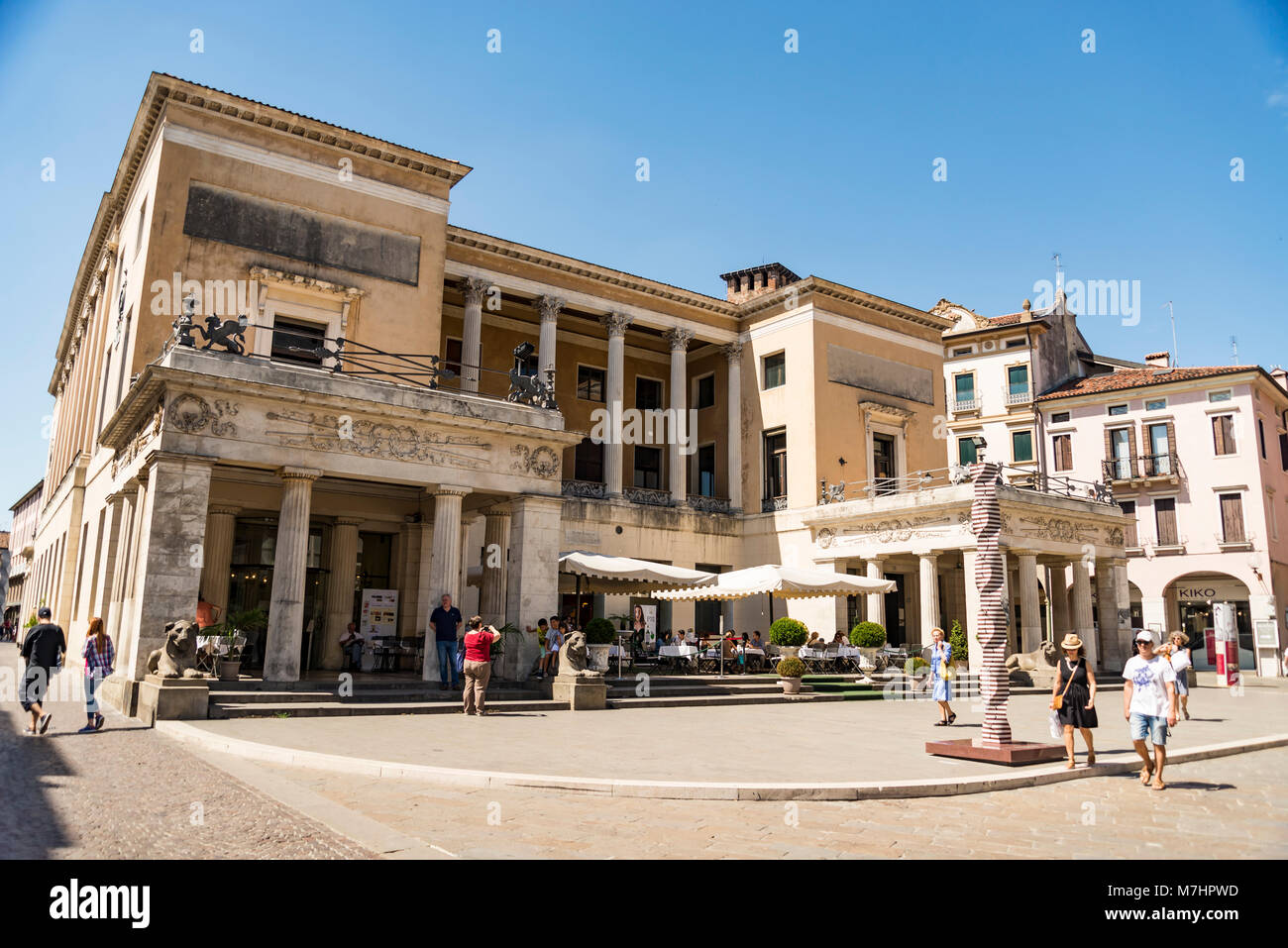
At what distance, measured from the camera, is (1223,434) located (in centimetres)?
3875

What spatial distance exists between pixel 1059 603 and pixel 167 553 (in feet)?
95.4

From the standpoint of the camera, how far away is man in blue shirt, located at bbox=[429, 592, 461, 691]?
16.5 metres

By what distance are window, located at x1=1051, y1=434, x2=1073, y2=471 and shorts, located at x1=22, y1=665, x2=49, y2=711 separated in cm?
4278

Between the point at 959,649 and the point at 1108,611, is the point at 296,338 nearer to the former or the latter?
the point at 959,649

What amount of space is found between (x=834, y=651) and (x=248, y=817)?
20.9m

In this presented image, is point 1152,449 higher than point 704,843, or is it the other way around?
point 1152,449

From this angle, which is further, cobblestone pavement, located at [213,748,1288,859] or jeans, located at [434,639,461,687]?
jeans, located at [434,639,461,687]

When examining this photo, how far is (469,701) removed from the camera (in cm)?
1512

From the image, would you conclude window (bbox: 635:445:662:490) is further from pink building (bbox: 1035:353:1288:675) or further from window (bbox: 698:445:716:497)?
pink building (bbox: 1035:353:1288:675)

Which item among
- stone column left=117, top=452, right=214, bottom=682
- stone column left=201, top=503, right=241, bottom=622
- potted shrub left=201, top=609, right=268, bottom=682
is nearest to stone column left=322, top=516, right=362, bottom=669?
stone column left=201, top=503, right=241, bottom=622

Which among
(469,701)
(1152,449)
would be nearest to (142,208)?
(469,701)

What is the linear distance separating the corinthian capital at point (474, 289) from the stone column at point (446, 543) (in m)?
13.8

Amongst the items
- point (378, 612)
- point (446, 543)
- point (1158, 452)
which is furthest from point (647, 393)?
point (1158, 452)
